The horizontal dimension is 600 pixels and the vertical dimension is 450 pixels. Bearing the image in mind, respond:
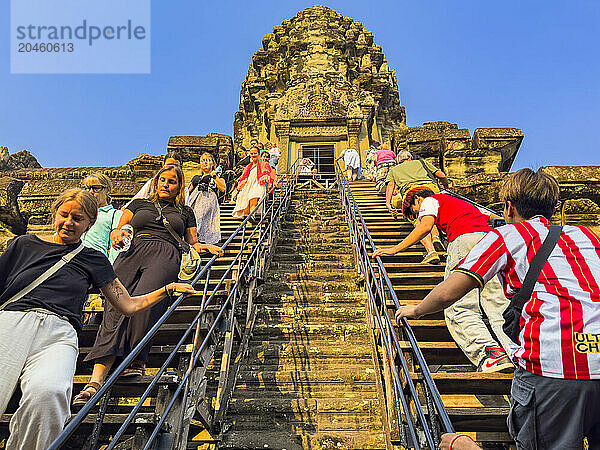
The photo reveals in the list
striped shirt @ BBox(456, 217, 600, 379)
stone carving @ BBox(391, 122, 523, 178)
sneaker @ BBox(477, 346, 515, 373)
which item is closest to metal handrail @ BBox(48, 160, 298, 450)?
striped shirt @ BBox(456, 217, 600, 379)

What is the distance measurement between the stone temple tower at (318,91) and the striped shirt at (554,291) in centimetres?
1506

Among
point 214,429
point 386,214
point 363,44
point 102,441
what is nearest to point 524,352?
point 214,429

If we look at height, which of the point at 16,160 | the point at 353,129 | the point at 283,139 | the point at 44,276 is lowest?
Result: the point at 44,276

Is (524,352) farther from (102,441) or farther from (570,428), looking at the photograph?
(102,441)

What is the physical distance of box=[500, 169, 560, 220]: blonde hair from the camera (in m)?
2.16

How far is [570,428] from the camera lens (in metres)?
1.67

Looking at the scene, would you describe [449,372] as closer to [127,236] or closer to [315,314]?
[315,314]

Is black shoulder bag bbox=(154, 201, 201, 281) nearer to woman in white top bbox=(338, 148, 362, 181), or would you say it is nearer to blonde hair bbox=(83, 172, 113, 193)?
blonde hair bbox=(83, 172, 113, 193)

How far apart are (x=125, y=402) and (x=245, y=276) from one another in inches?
75.4

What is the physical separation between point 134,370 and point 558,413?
2.79m

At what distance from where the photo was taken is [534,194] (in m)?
2.17

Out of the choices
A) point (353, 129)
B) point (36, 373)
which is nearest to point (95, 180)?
point (36, 373)

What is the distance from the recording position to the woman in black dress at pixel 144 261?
3.13 meters

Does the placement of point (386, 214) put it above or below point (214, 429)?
above
